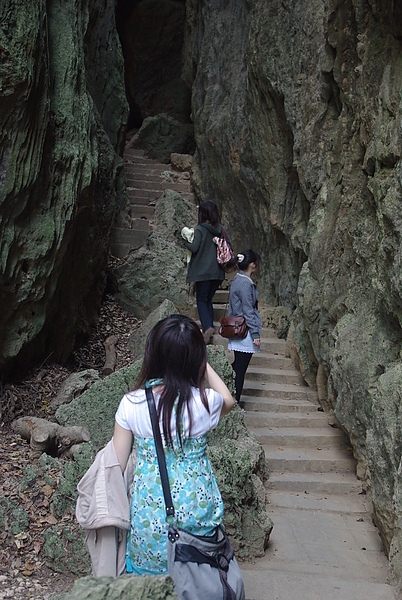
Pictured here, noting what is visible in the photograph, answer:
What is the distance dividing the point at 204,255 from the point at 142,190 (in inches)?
209

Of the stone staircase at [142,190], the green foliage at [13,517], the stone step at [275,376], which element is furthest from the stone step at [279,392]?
the stone staircase at [142,190]

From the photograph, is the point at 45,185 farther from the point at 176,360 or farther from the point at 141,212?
the point at 141,212

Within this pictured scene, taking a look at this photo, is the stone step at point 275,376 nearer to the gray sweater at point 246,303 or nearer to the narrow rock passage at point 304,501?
the narrow rock passage at point 304,501

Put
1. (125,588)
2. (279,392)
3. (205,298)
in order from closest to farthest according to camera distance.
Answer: (125,588)
(279,392)
(205,298)

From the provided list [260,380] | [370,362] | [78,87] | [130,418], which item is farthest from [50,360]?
[130,418]

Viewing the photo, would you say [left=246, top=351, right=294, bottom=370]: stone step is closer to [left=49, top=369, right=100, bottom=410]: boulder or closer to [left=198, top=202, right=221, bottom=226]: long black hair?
[left=198, top=202, right=221, bottom=226]: long black hair

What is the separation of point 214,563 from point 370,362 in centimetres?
289

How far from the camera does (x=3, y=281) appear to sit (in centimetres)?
555

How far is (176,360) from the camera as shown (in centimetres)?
211

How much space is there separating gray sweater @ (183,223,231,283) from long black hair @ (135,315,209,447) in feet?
14.5

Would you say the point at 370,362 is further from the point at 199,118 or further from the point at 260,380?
the point at 199,118

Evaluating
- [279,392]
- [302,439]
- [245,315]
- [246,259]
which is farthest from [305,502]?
[246,259]

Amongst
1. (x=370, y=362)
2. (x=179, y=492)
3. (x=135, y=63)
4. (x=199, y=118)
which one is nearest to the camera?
(x=179, y=492)

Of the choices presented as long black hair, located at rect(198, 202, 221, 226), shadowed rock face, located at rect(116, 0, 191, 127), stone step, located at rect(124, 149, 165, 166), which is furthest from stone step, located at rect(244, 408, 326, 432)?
shadowed rock face, located at rect(116, 0, 191, 127)
